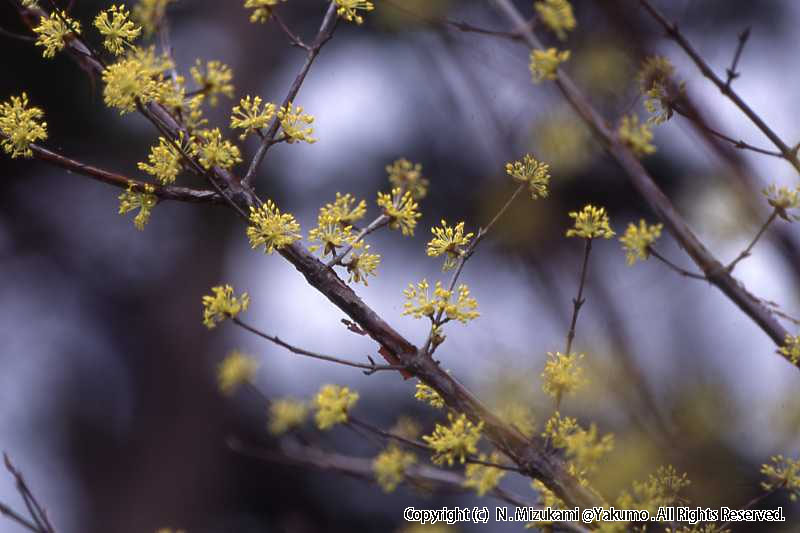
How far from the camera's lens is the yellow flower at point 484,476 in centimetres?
127

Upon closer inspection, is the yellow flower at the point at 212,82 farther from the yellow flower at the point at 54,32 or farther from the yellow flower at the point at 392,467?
the yellow flower at the point at 392,467

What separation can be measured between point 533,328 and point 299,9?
523cm

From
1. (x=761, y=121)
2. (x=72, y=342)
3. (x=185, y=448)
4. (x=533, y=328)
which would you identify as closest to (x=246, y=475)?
(x=185, y=448)

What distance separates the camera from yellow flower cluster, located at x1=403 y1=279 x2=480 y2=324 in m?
1.18

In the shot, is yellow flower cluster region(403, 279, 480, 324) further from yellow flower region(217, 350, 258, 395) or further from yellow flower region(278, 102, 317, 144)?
yellow flower region(217, 350, 258, 395)

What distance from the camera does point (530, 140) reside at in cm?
136

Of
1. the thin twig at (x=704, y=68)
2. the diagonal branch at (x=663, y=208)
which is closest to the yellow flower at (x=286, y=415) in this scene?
the diagonal branch at (x=663, y=208)

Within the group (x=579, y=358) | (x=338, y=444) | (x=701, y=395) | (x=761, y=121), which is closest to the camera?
(x=761, y=121)

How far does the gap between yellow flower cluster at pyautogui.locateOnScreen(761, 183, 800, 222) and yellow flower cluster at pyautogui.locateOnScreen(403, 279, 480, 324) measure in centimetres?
42

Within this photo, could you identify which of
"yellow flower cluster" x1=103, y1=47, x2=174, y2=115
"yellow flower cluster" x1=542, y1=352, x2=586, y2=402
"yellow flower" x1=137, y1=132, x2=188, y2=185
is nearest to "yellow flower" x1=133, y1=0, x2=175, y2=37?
"yellow flower cluster" x1=103, y1=47, x2=174, y2=115

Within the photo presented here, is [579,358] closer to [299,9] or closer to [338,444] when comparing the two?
[338,444]

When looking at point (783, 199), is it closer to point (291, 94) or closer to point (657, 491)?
point (657, 491)

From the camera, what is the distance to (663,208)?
3.38ft

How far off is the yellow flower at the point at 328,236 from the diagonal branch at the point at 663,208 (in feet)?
1.29
